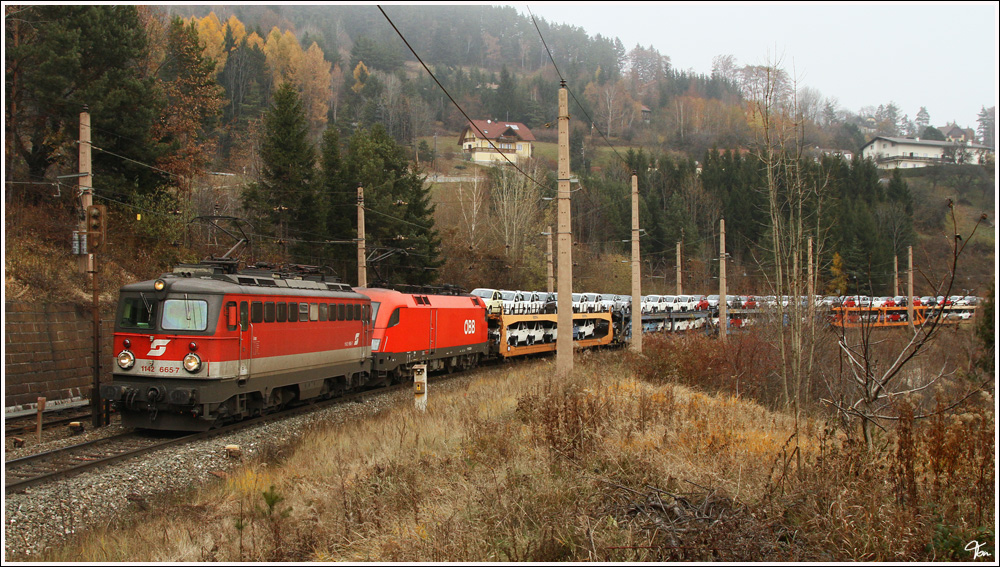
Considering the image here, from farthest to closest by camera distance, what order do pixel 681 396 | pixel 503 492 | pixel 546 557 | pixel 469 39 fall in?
pixel 469 39, pixel 681 396, pixel 503 492, pixel 546 557

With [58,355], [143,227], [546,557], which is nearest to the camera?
[546,557]

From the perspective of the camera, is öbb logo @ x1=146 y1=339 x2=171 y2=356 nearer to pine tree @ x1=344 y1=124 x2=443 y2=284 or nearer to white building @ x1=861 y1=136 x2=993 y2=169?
pine tree @ x1=344 y1=124 x2=443 y2=284

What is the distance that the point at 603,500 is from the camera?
6.50 m

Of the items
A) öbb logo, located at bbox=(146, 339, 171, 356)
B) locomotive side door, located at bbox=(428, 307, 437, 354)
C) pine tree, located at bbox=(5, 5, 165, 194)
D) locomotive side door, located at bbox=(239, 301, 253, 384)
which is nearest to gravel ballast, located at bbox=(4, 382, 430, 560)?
locomotive side door, located at bbox=(239, 301, 253, 384)

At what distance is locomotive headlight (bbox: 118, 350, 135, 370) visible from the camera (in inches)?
500

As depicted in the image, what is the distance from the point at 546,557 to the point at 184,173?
104ft

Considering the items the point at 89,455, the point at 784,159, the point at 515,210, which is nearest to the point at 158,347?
the point at 89,455

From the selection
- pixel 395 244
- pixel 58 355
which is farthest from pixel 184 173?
pixel 58 355

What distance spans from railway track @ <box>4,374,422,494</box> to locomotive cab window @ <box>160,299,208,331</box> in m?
2.13

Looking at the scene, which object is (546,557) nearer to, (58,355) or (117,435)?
(117,435)

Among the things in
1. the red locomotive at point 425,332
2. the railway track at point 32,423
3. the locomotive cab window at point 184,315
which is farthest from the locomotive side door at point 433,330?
the locomotive cab window at point 184,315

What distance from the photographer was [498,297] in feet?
102

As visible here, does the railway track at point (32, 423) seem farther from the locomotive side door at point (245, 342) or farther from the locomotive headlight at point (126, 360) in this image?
the locomotive side door at point (245, 342)

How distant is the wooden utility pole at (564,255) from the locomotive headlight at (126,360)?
8.57 m
